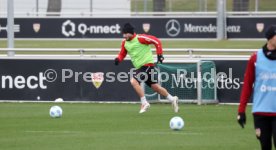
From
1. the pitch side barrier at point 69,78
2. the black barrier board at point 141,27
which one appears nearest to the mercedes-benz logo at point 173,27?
the black barrier board at point 141,27

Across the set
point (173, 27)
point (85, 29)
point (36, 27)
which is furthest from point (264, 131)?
point (36, 27)

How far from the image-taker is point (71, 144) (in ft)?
46.8

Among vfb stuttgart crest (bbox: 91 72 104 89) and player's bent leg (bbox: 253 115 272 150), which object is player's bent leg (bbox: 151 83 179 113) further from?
player's bent leg (bbox: 253 115 272 150)

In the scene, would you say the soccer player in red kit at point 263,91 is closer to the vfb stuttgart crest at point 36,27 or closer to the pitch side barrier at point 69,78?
the pitch side barrier at point 69,78

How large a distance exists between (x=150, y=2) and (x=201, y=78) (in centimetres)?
2330

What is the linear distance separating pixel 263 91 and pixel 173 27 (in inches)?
1277

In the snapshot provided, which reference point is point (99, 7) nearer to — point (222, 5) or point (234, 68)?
point (222, 5)

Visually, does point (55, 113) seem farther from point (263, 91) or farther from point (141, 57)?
point (263, 91)

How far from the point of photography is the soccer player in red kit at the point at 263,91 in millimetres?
10125

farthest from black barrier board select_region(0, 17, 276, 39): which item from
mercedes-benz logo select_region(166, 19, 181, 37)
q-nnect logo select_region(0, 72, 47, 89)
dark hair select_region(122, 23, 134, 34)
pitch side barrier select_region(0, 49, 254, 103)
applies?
dark hair select_region(122, 23, 134, 34)

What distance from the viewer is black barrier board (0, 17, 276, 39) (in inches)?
1604

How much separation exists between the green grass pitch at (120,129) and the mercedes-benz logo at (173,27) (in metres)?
20.3

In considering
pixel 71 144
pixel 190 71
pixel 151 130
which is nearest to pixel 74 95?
pixel 190 71

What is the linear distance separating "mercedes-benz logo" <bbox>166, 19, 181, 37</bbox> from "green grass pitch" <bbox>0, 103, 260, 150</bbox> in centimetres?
2034
